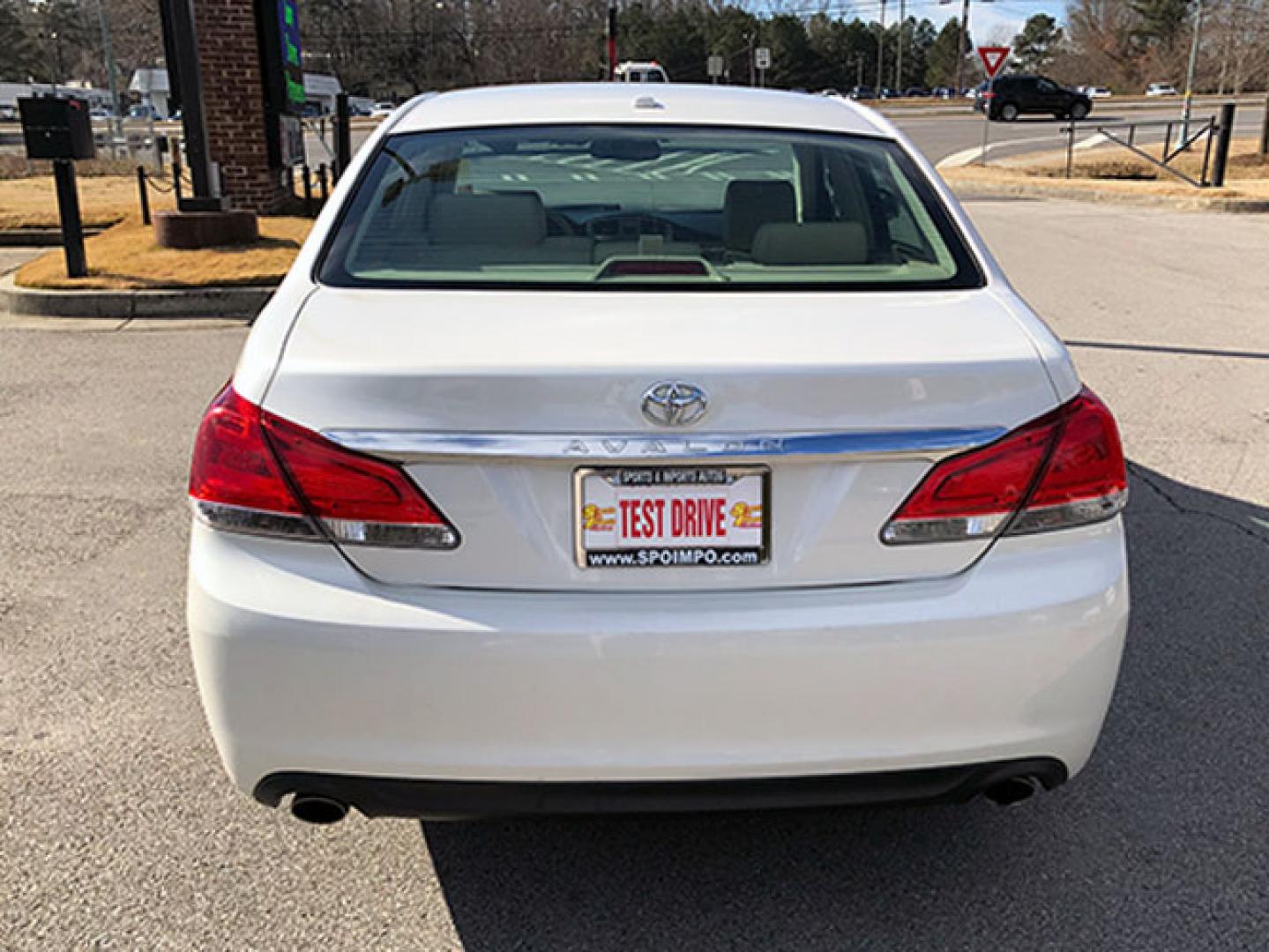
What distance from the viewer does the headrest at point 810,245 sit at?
285cm

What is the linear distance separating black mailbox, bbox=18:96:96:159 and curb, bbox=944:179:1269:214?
443 inches

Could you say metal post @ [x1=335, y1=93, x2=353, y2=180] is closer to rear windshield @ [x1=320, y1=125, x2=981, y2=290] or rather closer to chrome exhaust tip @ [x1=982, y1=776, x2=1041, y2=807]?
rear windshield @ [x1=320, y1=125, x2=981, y2=290]

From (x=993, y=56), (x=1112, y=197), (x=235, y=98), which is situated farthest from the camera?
(x=993, y=56)

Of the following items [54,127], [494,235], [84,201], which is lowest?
[84,201]

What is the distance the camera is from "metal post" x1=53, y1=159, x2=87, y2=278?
999 cm

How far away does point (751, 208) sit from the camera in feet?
10.7

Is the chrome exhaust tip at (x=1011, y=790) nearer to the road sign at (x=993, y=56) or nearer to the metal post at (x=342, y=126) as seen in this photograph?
the metal post at (x=342, y=126)

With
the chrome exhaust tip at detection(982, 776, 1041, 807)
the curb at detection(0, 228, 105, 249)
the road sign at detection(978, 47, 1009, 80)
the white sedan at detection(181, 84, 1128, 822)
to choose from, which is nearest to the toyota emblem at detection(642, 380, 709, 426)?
the white sedan at detection(181, 84, 1128, 822)

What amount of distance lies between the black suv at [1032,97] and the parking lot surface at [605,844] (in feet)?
155

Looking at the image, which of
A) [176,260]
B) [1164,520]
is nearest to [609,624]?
[1164,520]

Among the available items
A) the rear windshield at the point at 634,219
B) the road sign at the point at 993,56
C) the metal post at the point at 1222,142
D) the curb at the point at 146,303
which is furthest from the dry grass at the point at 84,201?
the road sign at the point at 993,56

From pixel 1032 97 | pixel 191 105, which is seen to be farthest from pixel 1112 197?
pixel 1032 97

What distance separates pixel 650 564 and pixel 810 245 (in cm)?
111

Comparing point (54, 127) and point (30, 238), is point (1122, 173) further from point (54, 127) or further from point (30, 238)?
point (54, 127)
